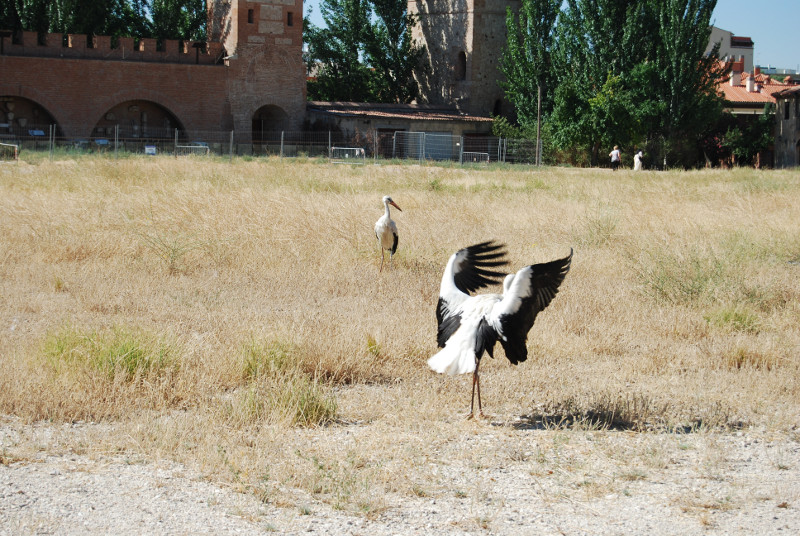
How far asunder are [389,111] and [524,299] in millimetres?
40894

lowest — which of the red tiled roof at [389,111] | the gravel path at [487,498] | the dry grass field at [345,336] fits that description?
the gravel path at [487,498]

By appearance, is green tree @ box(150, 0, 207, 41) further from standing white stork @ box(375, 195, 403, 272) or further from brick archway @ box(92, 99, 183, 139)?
standing white stork @ box(375, 195, 403, 272)

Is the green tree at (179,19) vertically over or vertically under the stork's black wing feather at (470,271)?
over

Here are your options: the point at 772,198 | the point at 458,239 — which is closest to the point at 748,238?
the point at 458,239

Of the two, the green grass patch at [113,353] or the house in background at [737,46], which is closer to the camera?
the green grass patch at [113,353]

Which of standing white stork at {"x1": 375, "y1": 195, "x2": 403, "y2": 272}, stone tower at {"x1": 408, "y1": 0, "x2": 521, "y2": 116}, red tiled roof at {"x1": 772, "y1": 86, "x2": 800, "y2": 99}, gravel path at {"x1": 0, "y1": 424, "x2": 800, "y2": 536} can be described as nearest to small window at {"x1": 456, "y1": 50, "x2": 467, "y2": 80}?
stone tower at {"x1": 408, "y1": 0, "x2": 521, "y2": 116}

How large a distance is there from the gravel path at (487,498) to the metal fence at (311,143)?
33800mm

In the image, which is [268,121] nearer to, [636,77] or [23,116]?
[23,116]

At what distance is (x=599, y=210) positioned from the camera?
1620 cm

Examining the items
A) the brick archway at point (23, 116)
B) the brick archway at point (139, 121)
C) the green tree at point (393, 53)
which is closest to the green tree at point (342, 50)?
the green tree at point (393, 53)

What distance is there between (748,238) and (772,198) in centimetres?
682

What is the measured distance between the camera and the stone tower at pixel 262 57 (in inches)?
1715

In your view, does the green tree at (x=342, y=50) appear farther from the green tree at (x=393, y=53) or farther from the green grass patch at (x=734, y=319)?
the green grass patch at (x=734, y=319)

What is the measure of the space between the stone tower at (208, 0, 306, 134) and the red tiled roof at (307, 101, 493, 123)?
1.64 metres
